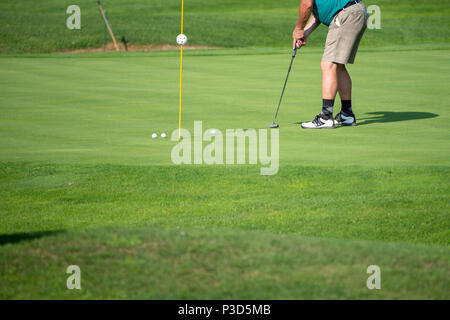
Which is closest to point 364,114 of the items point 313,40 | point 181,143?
point 181,143

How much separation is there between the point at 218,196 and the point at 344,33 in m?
4.05

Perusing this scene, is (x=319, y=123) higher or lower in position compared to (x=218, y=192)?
higher

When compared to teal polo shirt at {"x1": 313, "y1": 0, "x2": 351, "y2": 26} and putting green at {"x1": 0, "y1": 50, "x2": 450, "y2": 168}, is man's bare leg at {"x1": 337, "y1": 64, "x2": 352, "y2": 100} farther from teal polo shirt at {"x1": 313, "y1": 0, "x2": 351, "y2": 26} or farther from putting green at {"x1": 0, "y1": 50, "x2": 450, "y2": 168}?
teal polo shirt at {"x1": 313, "y1": 0, "x2": 351, "y2": 26}

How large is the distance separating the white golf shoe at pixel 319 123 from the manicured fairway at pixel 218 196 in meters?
0.18

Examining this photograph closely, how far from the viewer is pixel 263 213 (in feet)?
18.4

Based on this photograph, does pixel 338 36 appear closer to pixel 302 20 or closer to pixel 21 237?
pixel 302 20

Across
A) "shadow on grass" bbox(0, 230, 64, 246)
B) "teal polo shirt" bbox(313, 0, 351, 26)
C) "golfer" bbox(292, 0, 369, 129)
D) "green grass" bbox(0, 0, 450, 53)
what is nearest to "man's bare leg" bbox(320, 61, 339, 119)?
"golfer" bbox(292, 0, 369, 129)

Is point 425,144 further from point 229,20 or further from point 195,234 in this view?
point 229,20

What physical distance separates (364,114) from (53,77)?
626 centimetres

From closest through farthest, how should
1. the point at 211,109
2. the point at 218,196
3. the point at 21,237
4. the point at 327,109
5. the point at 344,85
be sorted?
1. the point at 21,237
2. the point at 218,196
3. the point at 327,109
4. the point at 344,85
5. the point at 211,109

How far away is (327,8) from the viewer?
363 inches

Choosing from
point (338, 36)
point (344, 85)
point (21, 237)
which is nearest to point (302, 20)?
point (338, 36)
